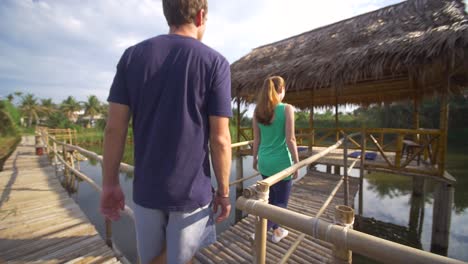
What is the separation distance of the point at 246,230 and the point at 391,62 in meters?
4.36

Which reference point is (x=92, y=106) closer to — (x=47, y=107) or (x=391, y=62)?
(x=47, y=107)

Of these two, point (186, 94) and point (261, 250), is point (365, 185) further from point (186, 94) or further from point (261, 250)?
point (186, 94)

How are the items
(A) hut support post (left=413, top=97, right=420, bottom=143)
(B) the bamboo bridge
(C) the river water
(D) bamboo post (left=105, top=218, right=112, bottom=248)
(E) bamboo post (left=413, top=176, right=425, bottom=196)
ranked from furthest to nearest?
(E) bamboo post (left=413, top=176, right=425, bottom=196) → (A) hut support post (left=413, top=97, right=420, bottom=143) → (C) the river water → (D) bamboo post (left=105, top=218, right=112, bottom=248) → (B) the bamboo bridge

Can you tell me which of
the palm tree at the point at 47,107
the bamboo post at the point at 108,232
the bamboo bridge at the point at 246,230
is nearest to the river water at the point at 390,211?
the bamboo bridge at the point at 246,230

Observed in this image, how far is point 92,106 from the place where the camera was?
3538cm

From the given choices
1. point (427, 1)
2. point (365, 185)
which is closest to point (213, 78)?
point (427, 1)

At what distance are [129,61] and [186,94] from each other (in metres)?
0.29

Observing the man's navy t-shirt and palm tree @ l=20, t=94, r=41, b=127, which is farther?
palm tree @ l=20, t=94, r=41, b=127

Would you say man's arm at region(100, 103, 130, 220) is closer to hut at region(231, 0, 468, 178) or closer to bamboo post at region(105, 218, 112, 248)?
bamboo post at region(105, 218, 112, 248)

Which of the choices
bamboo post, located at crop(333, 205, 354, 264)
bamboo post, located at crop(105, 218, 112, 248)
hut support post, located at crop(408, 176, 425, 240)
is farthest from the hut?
bamboo post, located at crop(105, 218, 112, 248)

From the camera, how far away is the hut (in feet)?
12.5

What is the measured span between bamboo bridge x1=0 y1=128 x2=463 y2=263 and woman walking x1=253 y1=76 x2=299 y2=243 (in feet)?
0.76

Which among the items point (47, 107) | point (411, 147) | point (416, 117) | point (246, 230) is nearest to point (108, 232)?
point (246, 230)

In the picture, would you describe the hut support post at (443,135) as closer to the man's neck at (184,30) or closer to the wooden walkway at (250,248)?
the wooden walkway at (250,248)
